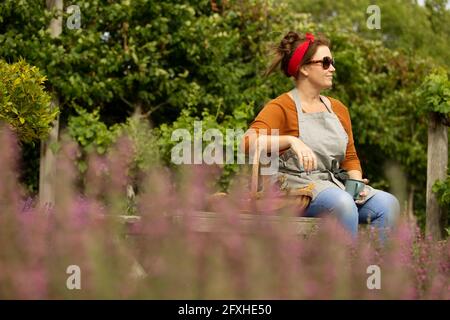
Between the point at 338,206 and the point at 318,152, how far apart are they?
45cm

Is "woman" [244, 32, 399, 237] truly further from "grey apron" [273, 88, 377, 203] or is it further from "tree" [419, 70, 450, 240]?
"tree" [419, 70, 450, 240]

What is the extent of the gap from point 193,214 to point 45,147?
7.06 metres

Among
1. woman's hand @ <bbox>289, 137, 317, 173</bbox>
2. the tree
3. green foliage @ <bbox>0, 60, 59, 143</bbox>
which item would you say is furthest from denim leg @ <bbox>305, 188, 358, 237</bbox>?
the tree

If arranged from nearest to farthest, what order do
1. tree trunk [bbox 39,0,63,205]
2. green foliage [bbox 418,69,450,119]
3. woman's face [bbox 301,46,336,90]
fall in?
woman's face [bbox 301,46,336,90], green foliage [bbox 418,69,450,119], tree trunk [bbox 39,0,63,205]

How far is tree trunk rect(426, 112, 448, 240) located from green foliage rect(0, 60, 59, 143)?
295 cm

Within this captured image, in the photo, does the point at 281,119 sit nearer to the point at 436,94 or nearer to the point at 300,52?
the point at 300,52

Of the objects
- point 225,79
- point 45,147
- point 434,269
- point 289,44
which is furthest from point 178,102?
point 434,269

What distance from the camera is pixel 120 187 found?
201 cm

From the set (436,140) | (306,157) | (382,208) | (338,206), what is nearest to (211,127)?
(436,140)

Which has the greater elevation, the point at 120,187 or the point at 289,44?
the point at 289,44

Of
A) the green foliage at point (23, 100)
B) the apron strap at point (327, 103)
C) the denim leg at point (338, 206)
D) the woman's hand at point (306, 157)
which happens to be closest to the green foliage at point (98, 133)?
the green foliage at point (23, 100)

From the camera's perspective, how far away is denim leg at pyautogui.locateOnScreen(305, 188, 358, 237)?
3.96 m

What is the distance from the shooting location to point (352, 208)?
3980 mm
